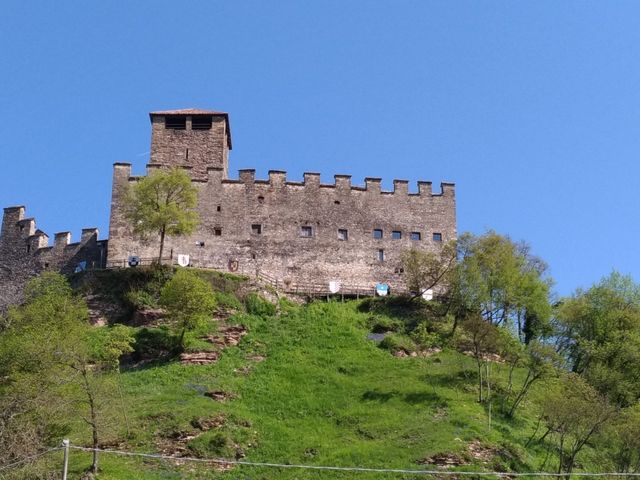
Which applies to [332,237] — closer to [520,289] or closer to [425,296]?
[425,296]

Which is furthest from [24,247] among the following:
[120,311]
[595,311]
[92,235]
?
[595,311]

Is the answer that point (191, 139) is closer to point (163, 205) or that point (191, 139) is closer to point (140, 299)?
point (163, 205)

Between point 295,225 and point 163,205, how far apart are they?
974cm

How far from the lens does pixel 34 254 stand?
64.7 meters

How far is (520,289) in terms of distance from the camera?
56.2 metres

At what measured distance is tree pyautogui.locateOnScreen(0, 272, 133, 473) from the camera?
39.3 m

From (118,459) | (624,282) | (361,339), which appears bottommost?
(118,459)

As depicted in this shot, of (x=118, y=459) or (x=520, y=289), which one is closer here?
(x=118, y=459)

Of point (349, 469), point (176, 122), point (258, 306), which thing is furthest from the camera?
point (176, 122)

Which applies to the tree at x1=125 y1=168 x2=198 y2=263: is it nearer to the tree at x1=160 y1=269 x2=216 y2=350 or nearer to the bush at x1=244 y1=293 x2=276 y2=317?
the bush at x1=244 y1=293 x2=276 y2=317

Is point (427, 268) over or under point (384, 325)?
over

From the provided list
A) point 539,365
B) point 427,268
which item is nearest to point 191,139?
point 427,268

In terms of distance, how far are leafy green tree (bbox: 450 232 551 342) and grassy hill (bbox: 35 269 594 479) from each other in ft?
10.4

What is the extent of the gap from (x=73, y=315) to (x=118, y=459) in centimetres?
1080
